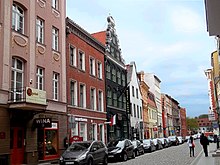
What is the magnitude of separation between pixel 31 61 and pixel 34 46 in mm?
1211

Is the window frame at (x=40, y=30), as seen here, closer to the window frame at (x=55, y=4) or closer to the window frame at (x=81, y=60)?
the window frame at (x=55, y=4)

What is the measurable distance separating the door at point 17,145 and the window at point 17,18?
20.8 ft

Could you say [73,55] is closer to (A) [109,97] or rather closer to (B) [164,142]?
(A) [109,97]

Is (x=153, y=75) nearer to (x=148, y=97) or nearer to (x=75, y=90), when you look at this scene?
(x=148, y=97)

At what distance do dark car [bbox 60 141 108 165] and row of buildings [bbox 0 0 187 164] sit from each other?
152 centimetres

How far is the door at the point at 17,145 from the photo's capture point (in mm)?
19844

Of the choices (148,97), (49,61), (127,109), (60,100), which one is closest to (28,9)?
(49,61)

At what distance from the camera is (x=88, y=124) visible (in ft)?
103

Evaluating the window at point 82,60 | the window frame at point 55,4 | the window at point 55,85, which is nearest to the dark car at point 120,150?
the window at point 55,85

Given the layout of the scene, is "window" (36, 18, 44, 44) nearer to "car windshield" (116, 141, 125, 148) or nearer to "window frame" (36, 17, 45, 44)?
"window frame" (36, 17, 45, 44)

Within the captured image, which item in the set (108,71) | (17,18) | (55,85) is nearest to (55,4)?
(17,18)

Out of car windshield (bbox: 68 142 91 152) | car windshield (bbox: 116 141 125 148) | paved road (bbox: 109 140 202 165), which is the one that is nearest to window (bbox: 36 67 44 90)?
car windshield (bbox: 68 142 91 152)

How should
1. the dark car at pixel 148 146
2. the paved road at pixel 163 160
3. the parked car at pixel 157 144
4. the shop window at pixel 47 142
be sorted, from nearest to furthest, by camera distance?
the paved road at pixel 163 160 < the shop window at pixel 47 142 < the dark car at pixel 148 146 < the parked car at pixel 157 144

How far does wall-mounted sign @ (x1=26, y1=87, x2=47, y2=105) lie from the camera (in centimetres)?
1886
